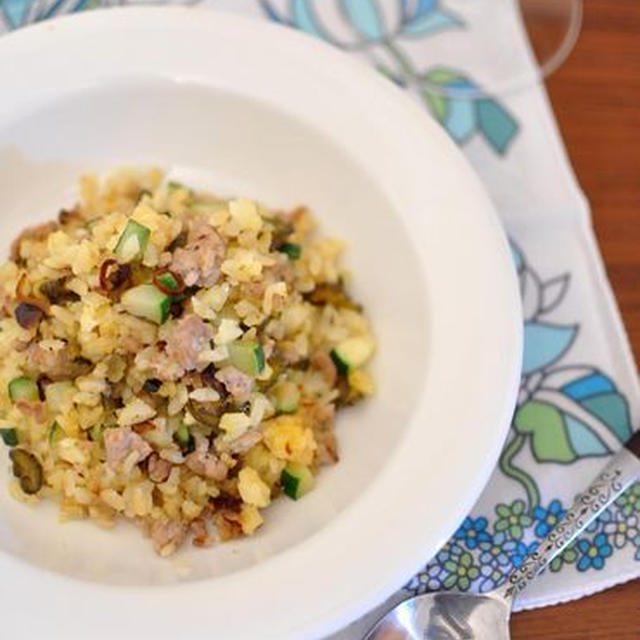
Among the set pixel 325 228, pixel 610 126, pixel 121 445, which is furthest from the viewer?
pixel 610 126

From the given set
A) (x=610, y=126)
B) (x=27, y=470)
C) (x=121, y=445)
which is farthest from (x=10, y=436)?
(x=610, y=126)

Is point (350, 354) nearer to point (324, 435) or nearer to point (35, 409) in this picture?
point (324, 435)

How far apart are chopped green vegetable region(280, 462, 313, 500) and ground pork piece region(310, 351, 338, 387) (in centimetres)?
12

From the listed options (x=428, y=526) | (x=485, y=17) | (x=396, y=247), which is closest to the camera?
(x=428, y=526)

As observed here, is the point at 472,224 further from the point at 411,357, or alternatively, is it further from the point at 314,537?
the point at 314,537

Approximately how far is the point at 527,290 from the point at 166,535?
0.60m

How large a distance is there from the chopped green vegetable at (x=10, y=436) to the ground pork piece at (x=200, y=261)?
0.26 m

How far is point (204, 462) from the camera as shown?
115 centimetres

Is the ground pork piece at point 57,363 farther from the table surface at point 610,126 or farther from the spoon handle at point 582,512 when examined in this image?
the table surface at point 610,126

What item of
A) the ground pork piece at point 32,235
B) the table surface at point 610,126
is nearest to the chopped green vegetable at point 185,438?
the ground pork piece at point 32,235

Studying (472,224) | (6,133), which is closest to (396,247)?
(472,224)

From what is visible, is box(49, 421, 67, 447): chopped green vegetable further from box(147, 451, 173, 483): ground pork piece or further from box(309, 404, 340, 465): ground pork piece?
box(309, 404, 340, 465): ground pork piece

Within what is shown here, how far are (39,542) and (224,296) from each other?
328 millimetres

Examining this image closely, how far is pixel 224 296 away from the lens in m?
1.17
